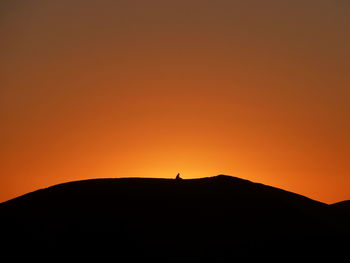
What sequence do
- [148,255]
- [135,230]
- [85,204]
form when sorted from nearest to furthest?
1. [148,255]
2. [135,230]
3. [85,204]

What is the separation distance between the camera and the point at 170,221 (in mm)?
30188

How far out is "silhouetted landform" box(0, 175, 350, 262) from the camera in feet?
91.6

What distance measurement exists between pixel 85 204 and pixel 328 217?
44.5ft

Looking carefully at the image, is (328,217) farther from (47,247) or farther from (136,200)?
(47,247)

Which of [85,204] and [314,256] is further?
[85,204]

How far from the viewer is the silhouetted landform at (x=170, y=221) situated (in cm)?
2792

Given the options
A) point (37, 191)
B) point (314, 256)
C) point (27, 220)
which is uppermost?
point (37, 191)

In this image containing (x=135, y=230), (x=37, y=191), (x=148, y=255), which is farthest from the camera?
(x=37, y=191)

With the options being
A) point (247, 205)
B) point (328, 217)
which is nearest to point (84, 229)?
point (247, 205)

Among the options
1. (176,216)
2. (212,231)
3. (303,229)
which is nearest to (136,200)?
(176,216)

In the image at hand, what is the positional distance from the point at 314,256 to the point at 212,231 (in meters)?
5.02

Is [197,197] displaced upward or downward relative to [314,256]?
upward

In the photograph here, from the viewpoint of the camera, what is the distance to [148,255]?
27250 mm

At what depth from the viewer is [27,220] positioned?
1208 inches
